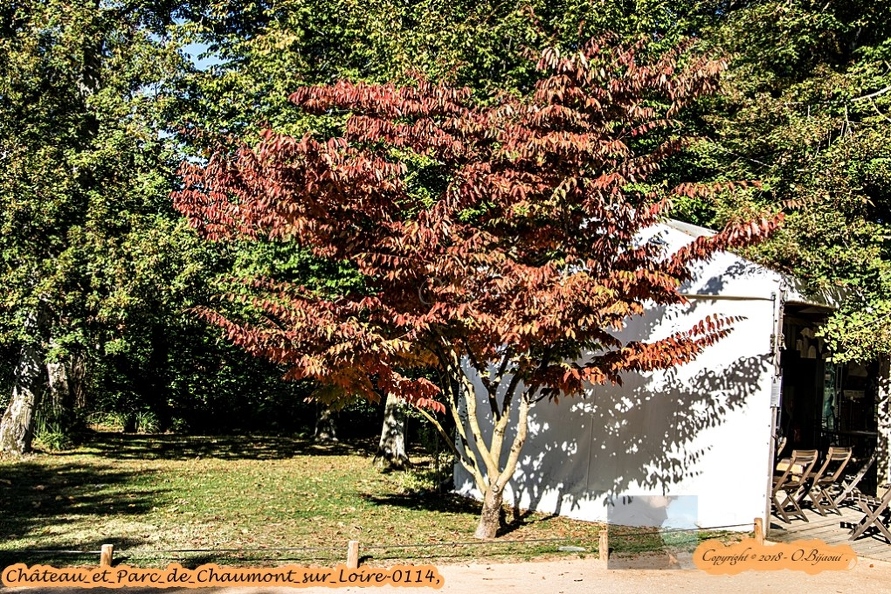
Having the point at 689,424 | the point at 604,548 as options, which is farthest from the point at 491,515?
the point at 689,424

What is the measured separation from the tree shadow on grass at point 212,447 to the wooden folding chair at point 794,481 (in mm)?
10950

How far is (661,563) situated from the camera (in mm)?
9281

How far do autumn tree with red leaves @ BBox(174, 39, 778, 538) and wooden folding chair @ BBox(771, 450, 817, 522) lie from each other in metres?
2.61

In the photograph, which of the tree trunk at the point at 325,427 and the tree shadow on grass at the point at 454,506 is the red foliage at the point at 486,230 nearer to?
the tree shadow on grass at the point at 454,506

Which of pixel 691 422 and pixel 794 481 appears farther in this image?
pixel 794 481

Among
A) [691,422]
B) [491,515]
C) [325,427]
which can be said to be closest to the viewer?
[491,515]

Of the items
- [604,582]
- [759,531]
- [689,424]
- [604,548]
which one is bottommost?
[604,582]

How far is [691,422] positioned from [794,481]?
1.97 m

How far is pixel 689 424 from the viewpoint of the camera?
11078 millimetres

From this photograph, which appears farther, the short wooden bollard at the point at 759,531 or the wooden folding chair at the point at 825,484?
the wooden folding chair at the point at 825,484

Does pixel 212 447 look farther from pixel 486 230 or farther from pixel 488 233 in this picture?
pixel 488 233

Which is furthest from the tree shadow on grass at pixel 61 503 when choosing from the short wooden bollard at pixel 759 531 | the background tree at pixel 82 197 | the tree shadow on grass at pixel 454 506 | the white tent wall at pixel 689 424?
the short wooden bollard at pixel 759 531

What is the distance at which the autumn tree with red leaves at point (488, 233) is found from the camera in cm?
916

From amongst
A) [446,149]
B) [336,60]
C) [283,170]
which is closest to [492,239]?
[446,149]
